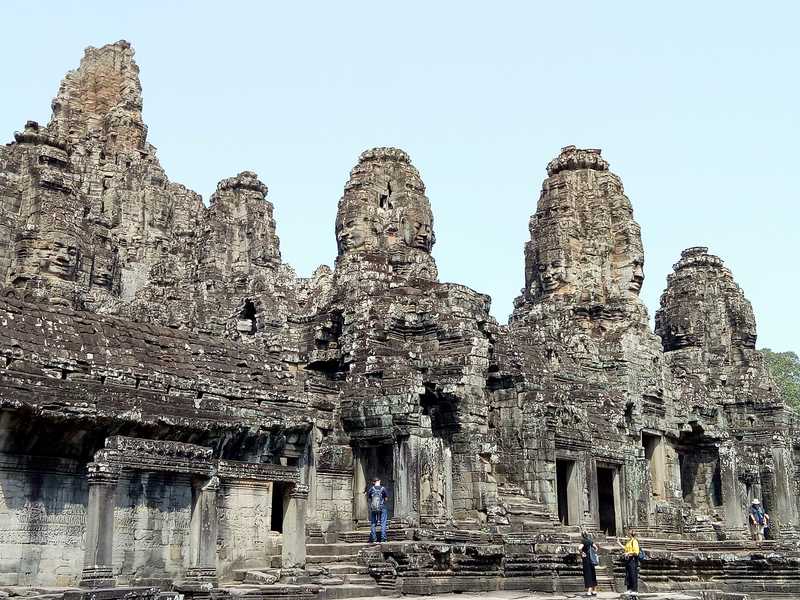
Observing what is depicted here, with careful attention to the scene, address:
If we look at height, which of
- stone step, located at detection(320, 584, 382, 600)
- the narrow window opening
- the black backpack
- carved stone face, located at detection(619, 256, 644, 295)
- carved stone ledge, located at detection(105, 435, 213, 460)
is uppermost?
carved stone face, located at detection(619, 256, 644, 295)

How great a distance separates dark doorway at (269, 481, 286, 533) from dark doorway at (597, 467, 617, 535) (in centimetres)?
1137

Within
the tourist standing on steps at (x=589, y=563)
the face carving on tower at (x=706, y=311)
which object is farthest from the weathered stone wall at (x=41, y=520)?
the face carving on tower at (x=706, y=311)

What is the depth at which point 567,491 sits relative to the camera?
84.2 feet

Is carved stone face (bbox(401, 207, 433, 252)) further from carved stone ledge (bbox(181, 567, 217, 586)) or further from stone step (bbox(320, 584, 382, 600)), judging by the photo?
carved stone ledge (bbox(181, 567, 217, 586))

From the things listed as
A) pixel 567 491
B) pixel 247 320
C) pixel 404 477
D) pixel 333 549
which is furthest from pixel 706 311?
pixel 333 549

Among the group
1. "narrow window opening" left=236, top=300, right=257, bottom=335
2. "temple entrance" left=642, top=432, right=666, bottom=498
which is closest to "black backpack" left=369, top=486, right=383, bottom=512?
"narrow window opening" left=236, top=300, right=257, bottom=335

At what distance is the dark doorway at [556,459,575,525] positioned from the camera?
25578 mm

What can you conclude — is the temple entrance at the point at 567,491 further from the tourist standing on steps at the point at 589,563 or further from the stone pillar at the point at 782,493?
the stone pillar at the point at 782,493

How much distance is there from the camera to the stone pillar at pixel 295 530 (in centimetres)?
1755

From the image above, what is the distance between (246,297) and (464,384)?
7689 mm

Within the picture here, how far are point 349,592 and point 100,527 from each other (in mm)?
4636

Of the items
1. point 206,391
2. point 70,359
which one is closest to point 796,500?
point 206,391

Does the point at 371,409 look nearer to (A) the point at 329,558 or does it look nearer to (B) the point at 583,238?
(A) the point at 329,558

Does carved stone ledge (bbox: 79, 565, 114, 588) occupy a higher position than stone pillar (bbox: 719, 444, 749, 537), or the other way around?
stone pillar (bbox: 719, 444, 749, 537)
